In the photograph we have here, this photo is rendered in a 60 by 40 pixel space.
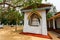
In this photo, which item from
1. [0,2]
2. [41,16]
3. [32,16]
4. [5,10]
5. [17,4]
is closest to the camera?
[0,2]

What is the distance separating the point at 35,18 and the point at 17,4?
14.6ft

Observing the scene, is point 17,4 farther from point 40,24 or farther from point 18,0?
point 40,24

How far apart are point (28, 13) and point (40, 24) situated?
6.50 feet

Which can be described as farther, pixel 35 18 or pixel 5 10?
pixel 35 18

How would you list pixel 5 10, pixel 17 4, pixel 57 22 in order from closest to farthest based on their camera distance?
pixel 17 4 → pixel 5 10 → pixel 57 22

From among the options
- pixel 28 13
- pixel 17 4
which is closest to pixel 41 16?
pixel 28 13

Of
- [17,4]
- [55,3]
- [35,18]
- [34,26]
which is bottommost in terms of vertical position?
[34,26]

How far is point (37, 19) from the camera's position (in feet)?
43.5

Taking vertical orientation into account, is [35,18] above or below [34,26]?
above

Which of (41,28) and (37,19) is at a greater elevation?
(37,19)

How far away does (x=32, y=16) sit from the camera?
13.5 m

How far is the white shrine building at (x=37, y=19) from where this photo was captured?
12406 millimetres

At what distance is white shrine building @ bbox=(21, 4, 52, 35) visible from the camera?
40.7 feet

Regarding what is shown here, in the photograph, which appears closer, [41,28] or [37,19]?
[41,28]
